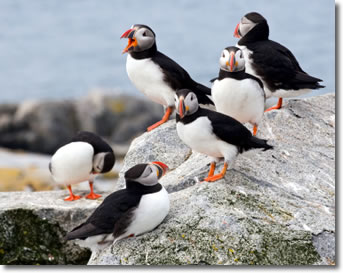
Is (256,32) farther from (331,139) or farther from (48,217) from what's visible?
(48,217)

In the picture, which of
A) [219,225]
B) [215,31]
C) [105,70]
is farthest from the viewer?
[105,70]

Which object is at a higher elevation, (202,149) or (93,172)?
(202,149)

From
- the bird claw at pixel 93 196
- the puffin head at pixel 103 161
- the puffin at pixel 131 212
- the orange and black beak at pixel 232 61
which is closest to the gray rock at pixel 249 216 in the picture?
the puffin at pixel 131 212

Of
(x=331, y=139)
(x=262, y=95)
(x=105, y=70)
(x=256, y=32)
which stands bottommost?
(x=105, y=70)

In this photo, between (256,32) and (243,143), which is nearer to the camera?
(243,143)

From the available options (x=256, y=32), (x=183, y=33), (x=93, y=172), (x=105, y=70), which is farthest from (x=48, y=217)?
(x=105, y=70)

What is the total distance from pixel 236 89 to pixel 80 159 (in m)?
2.14

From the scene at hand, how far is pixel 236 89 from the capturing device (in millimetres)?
5574

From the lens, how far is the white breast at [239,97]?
5.57 m

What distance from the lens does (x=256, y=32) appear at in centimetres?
673

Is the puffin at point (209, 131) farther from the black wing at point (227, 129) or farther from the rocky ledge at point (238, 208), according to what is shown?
the rocky ledge at point (238, 208)

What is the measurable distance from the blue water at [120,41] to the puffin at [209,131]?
165 centimetres

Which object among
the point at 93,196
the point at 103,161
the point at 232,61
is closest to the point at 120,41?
the point at 93,196

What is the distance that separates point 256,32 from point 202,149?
212 cm
